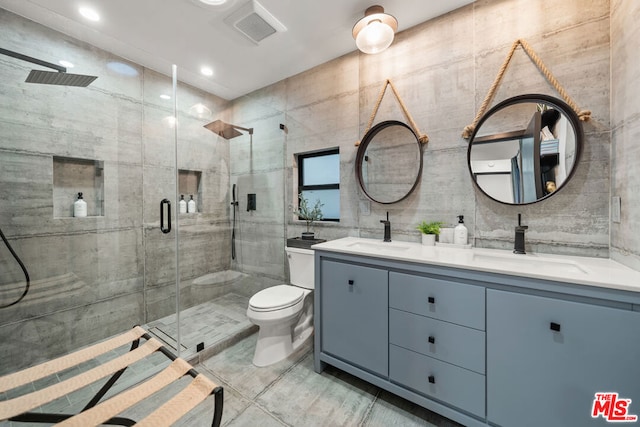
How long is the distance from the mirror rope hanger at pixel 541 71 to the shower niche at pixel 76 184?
304 cm

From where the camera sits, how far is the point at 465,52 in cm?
172

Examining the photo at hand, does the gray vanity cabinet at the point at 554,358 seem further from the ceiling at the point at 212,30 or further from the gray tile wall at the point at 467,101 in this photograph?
the ceiling at the point at 212,30

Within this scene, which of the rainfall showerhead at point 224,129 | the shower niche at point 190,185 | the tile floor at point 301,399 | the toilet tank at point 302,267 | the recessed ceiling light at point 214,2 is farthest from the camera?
the rainfall showerhead at point 224,129

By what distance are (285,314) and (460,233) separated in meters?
1.41

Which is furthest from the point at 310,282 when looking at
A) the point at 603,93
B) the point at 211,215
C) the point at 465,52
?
the point at 603,93

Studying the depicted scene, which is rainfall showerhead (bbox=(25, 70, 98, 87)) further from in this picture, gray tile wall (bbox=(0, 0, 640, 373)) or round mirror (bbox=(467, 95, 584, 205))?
round mirror (bbox=(467, 95, 584, 205))

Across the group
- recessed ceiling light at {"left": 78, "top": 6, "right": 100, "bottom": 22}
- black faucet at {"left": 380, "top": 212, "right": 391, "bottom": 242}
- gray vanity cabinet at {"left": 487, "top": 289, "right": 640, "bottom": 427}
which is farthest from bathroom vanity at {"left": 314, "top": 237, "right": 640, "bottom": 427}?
recessed ceiling light at {"left": 78, "top": 6, "right": 100, "bottom": 22}

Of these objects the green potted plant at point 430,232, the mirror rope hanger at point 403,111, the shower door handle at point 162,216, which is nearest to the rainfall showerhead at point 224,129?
the shower door handle at point 162,216

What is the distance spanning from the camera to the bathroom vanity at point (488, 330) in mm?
961

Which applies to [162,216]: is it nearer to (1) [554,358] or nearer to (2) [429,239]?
(2) [429,239]

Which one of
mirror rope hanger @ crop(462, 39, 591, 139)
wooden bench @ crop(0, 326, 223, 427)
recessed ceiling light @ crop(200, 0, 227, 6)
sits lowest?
wooden bench @ crop(0, 326, 223, 427)

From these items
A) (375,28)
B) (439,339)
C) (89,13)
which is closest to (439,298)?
(439,339)

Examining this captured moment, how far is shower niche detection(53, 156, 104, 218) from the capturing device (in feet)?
6.38

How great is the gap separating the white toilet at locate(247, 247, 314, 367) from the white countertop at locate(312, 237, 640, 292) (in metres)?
0.53
